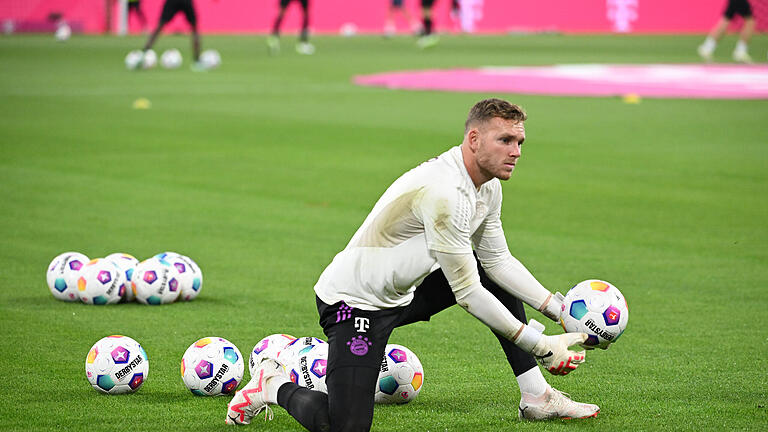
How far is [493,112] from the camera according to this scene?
631 cm

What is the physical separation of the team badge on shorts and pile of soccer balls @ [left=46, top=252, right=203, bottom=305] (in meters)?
3.66

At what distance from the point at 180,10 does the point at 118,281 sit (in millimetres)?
24976

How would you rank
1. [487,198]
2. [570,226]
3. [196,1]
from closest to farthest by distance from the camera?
[487,198] < [570,226] < [196,1]

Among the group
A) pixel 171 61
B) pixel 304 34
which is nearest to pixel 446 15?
pixel 304 34

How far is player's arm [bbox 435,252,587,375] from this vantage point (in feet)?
20.4

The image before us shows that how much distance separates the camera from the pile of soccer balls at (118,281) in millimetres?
9766

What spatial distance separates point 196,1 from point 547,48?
19.5m

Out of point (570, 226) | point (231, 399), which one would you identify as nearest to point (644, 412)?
point (231, 399)

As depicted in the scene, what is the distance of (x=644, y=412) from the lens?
7.09m

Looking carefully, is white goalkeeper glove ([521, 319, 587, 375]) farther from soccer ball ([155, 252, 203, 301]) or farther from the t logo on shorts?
soccer ball ([155, 252, 203, 301])

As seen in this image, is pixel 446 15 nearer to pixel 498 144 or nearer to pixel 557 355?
pixel 498 144

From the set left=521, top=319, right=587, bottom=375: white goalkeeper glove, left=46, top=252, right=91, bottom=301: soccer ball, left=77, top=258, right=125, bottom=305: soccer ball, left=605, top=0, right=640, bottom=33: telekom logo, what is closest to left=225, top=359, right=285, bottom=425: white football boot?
left=521, top=319, right=587, bottom=375: white goalkeeper glove

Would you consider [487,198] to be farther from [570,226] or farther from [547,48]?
[547,48]

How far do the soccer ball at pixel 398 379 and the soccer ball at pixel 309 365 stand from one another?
33 centimetres
